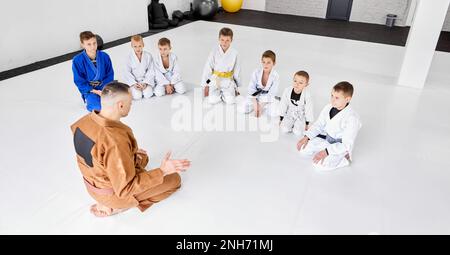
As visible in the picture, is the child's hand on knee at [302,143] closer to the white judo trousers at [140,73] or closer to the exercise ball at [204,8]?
the white judo trousers at [140,73]

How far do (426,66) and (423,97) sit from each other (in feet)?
1.53

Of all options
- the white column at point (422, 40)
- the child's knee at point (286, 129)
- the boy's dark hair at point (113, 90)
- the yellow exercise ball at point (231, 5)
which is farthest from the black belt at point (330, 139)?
the yellow exercise ball at point (231, 5)

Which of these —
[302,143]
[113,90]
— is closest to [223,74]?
[302,143]

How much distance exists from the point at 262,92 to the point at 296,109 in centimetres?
55

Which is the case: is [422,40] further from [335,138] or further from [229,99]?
[229,99]

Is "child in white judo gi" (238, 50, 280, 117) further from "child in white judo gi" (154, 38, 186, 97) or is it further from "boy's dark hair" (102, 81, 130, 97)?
"boy's dark hair" (102, 81, 130, 97)

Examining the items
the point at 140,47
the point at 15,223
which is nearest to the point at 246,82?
the point at 140,47

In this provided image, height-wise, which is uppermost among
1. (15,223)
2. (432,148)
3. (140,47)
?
(140,47)

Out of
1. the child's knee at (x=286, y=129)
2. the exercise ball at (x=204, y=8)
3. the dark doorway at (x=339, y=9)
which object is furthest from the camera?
the dark doorway at (x=339, y=9)

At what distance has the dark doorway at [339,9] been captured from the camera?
8.87 m

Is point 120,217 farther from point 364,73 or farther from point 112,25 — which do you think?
point 112,25

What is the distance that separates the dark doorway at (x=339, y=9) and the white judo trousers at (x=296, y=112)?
7.00 metres

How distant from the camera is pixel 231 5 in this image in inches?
372
